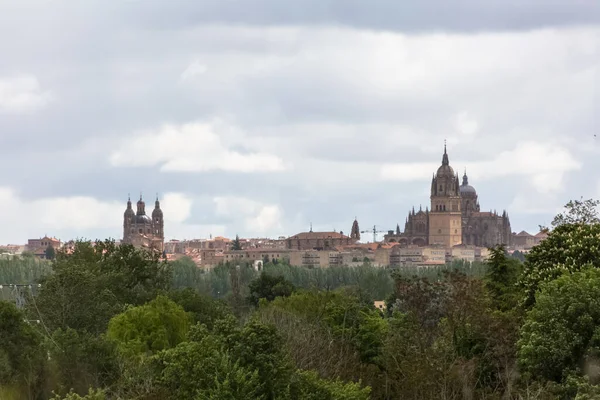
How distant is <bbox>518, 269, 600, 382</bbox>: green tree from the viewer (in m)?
38.2

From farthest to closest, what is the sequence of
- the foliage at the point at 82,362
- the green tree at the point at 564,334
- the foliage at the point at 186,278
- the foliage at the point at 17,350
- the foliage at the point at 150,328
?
the foliage at the point at 186,278 → the foliage at the point at 150,328 → the foliage at the point at 17,350 → the foliage at the point at 82,362 → the green tree at the point at 564,334

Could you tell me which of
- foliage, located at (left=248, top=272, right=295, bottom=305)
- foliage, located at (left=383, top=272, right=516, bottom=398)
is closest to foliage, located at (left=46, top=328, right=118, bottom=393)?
foliage, located at (left=383, top=272, right=516, bottom=398)

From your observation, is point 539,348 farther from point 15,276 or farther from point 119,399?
point 15,276

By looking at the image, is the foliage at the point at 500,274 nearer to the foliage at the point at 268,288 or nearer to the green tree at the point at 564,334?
the green tree at the point at 564,334

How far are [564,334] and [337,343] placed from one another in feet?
53.8

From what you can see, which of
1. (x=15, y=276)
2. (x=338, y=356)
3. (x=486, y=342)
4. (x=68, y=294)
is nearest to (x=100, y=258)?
(x=68, y=294)

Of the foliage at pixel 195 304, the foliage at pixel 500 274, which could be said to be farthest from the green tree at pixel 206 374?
the foliage at pixel 195 304

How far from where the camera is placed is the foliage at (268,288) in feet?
326

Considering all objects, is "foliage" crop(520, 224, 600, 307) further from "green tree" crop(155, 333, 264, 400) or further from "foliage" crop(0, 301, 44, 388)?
"foliage" crop(0, 301, 44, 388)

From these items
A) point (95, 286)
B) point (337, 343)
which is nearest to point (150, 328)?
point (337, 343)

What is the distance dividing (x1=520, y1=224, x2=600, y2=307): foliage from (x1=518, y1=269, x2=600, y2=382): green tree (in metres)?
5.16

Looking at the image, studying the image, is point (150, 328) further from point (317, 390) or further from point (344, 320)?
point (317, 390)

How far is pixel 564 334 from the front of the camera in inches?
1515

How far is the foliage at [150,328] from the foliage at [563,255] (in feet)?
35.7
